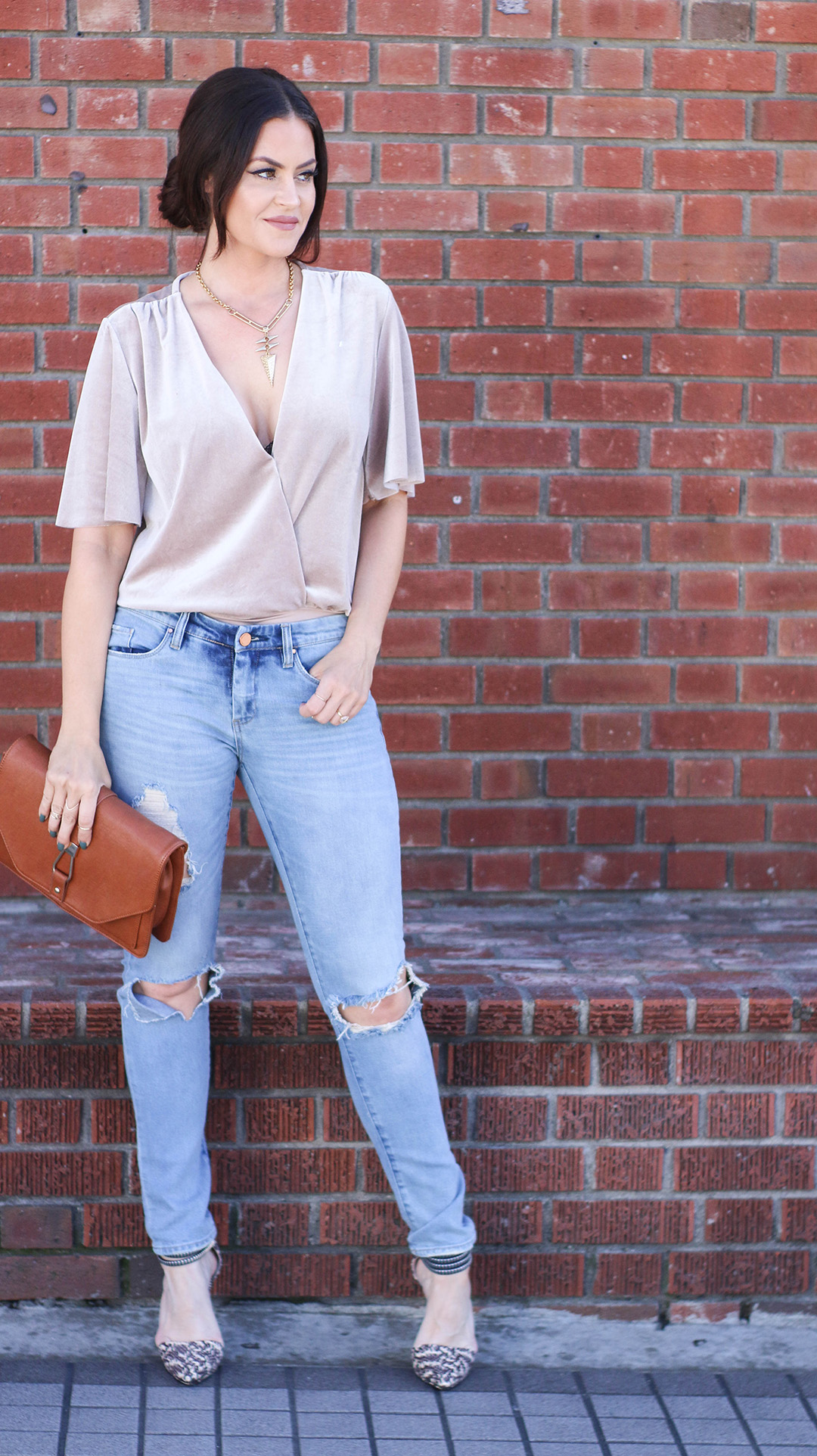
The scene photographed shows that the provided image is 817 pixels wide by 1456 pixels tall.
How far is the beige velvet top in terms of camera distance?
2.04m

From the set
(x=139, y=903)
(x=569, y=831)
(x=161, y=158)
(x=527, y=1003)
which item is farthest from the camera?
(x=569, y=831)

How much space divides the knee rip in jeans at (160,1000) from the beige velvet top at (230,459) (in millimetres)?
593

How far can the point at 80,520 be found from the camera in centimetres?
211

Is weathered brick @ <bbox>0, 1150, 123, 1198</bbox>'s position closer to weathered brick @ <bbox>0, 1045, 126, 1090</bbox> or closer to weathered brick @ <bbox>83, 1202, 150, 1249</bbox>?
weathered brick @ <bbox>83, 1202, 150, 1249</bbox>

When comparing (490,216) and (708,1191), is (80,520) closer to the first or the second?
(490,216)

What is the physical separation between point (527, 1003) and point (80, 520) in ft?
3.73

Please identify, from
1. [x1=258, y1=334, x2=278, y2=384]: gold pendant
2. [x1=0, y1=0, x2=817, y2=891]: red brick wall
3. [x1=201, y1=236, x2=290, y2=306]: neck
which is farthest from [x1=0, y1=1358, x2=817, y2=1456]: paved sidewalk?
[x1=201, y1=236, x2=290, y2=306]: neck

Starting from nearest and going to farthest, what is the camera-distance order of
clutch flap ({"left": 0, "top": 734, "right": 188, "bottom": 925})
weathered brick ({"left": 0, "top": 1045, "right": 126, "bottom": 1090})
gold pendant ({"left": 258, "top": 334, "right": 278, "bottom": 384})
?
clutch flap ({"left": 0, "top": 734, "right": 188, "bottom": 925})
gold pendant ({"left": 258, "top": 334, "right": 278, "bottom": 384})
weathered brick ({"left": 0, "top": 1045, "right": 126, "bottom": 1090})

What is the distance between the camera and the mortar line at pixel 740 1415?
2221 millimetres

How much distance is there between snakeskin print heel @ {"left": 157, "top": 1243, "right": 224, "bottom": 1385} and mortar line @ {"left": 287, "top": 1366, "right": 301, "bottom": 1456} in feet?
0.45

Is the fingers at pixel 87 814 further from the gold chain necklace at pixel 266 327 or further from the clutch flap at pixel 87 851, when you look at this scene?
the gold chain necklace at pixel 266 327

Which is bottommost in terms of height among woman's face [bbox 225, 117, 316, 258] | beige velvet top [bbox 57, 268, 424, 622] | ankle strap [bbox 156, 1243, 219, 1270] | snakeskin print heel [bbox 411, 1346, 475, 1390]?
snakeskin print heel [bbox 411, 1346, 475, 1390]

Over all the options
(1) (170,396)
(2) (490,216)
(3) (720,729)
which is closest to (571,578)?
(3) (720,729)

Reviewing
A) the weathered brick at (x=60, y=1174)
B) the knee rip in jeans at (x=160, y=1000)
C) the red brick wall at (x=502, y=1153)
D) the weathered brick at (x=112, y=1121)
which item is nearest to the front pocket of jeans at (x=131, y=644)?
the knee rip in jeans at (x=160, y=1000)
